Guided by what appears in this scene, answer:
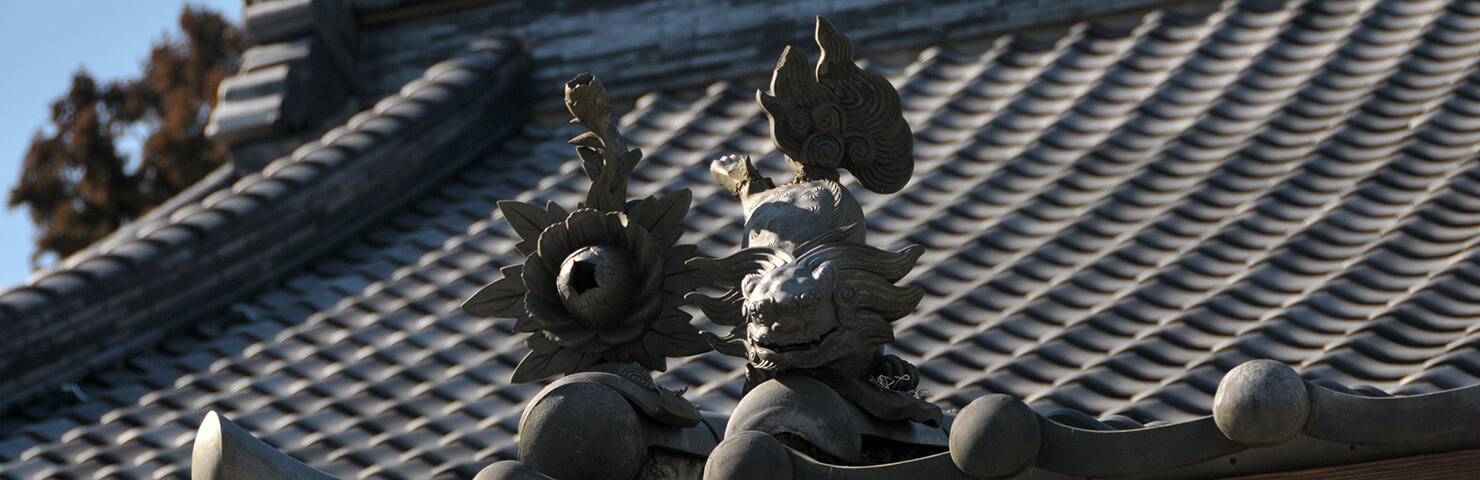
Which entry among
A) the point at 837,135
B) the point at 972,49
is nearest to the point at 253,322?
the point at 972,49

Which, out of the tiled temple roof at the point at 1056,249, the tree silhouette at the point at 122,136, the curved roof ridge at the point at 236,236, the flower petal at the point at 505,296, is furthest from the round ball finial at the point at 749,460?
the tree silhouette at the point at 122,136

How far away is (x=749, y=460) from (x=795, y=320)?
350mm

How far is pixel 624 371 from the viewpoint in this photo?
4336 mm

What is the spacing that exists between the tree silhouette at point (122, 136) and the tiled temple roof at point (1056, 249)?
21.7 ft

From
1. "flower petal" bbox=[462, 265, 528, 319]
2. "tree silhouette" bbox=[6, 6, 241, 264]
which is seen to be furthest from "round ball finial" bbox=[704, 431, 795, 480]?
"tree silhouette" bbox=[6, 6, 241, 264]

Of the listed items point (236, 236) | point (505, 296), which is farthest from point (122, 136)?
point (505, 296)

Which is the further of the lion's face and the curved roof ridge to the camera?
the curved roof ridge

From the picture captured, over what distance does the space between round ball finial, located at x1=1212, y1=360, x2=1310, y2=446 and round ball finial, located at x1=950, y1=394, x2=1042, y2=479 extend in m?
0.38

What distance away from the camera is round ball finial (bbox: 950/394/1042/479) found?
12.0ft

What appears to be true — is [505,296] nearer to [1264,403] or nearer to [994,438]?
[994,438]

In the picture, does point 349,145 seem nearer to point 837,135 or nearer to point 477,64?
point 477,64

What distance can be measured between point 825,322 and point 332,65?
7.26 m

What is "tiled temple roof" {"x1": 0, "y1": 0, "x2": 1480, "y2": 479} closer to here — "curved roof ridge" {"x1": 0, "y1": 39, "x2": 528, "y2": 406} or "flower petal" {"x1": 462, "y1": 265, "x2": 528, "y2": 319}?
"curved roof ridge" {"x1": 0, "y1": 39, "x2": 528, "y2": 406}

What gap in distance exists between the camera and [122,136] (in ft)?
53.4
